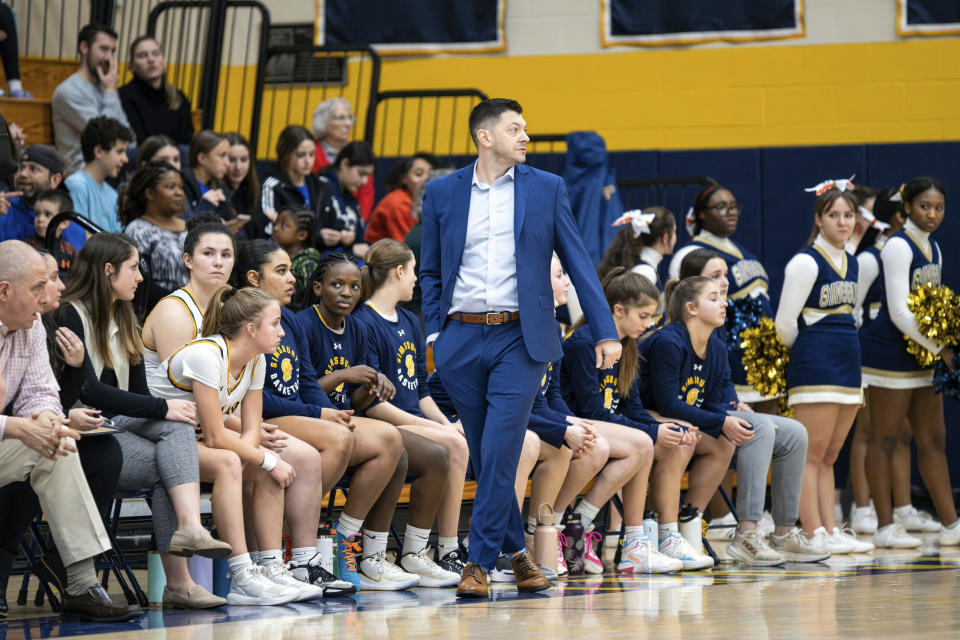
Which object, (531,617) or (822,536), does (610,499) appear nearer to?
(822,536)

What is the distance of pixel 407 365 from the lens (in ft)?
18.0

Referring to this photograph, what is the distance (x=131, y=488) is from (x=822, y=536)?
3173 mm

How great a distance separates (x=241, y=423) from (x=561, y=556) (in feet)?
4.78

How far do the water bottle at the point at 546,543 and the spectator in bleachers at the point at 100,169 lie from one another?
262 centimetres

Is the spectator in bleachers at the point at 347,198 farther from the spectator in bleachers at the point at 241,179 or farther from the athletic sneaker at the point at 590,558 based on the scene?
the athletic sneaker at the point at 590,558

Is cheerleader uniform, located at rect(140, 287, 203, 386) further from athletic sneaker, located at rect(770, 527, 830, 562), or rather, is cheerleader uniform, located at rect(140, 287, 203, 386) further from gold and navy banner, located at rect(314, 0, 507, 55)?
gold and navy banner, located at rect(314, 0, 507, 55)

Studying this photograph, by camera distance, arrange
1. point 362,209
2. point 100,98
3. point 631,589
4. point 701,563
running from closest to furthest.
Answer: point 631,589 → point 701,563 → point 100,98 → point 362,209

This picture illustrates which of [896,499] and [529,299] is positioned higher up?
[529,299]

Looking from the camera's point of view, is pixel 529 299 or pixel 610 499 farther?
pixel 610 499

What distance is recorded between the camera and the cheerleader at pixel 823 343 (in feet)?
20.6

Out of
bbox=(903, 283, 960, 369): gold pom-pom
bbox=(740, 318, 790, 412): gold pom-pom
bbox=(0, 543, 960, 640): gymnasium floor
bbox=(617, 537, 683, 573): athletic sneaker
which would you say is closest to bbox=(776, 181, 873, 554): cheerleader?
bbox=(740, 318, 790, 412): gold pom-pom

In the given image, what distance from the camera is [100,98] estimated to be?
25.2ft

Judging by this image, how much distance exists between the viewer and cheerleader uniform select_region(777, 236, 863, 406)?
6.29 m

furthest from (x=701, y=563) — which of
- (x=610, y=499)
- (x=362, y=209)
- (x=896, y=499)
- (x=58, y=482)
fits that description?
(x=362, y=209)
